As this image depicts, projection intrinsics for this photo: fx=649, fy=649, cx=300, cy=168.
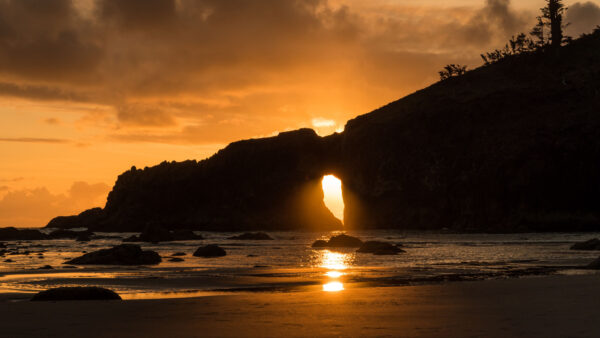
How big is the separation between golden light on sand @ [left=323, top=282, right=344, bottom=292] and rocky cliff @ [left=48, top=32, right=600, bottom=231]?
274 ft

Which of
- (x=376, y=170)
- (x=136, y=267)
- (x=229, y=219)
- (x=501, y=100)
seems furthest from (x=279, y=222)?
(x=136, y=267)

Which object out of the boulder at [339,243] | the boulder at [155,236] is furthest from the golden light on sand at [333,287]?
the boulder at [155,236]

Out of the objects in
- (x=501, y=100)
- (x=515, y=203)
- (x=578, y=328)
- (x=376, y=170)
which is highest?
(x=501, y=100)

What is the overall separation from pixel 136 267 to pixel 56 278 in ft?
24.8

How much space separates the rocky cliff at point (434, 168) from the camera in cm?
11100

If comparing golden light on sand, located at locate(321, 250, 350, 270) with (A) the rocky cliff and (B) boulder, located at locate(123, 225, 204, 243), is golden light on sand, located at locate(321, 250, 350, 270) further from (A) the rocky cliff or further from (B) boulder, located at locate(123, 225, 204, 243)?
(A) the rocky cliff

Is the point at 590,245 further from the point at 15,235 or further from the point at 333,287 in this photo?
the point at 15,235

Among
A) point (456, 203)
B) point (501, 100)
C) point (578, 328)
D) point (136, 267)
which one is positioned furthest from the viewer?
point (501, 100)

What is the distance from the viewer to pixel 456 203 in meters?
118

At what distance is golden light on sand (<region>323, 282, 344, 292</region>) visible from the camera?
776 inches

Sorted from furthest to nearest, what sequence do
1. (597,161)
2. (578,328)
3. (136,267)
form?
(597,161) → (136,267) → (578,328)

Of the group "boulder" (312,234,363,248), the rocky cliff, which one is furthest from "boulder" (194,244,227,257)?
the rocky cliff

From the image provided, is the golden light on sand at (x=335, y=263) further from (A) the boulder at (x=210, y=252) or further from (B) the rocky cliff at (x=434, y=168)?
(B) the rocky cliff at (x=434, y=168)

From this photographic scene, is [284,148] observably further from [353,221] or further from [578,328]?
[578,328]
